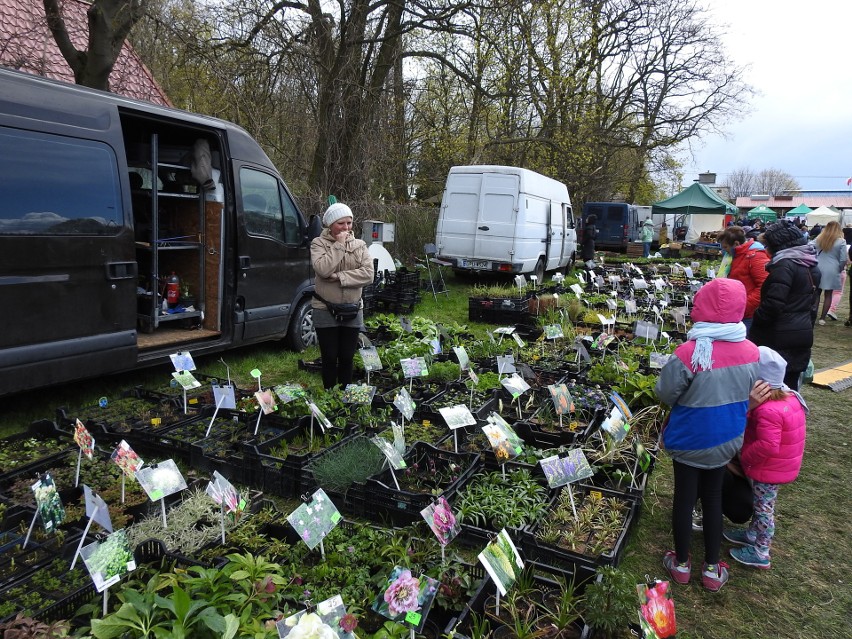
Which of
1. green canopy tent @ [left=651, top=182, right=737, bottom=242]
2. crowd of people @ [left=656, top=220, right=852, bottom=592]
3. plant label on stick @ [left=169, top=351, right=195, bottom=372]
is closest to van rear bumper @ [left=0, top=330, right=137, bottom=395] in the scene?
plant label on stick @ [left=169, top=351, right=195, bottom=372]

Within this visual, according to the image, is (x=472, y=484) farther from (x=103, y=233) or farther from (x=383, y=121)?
(x=383, y=121)

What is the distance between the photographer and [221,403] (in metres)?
3.97

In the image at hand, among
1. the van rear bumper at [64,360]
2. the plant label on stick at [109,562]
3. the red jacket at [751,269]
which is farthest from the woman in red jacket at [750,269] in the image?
the van rear bumper at [64,360]

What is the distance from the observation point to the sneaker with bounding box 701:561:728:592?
2.86 m

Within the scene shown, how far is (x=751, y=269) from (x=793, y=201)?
6285cm

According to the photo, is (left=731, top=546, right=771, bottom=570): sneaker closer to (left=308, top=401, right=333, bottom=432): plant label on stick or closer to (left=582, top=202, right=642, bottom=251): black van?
(left=308, top=401, right=333, bottom=432): plant label on stick

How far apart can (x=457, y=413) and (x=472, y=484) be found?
0.46m

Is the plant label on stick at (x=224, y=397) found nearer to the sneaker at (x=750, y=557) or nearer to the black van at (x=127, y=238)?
the black van at (x=127, y=238)

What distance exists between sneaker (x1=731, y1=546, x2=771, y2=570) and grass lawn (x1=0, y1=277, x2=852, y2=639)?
0.04 metres

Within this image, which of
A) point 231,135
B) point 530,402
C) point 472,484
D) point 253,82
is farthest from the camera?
point 253,82

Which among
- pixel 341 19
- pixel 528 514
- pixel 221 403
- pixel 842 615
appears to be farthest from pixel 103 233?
pixel 341 19

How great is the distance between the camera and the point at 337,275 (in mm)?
4547

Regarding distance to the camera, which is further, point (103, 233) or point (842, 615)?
point (103, 233)

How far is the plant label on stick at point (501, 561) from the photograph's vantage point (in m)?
2.08
